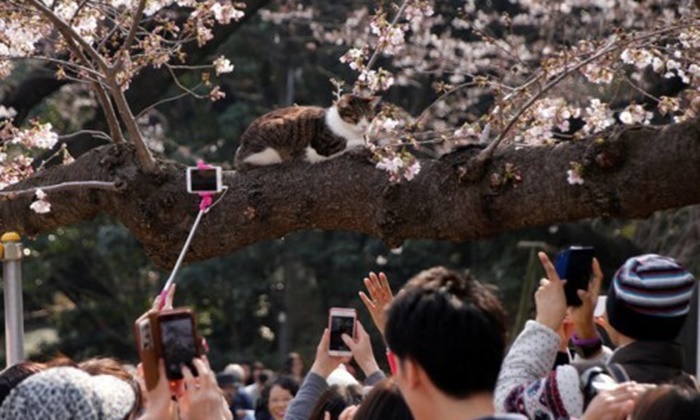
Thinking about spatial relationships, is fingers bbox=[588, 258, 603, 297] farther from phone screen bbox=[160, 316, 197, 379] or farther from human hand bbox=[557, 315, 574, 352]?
phone screen bbox=[160, 316, 197, 379]

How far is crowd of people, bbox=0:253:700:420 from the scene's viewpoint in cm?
305

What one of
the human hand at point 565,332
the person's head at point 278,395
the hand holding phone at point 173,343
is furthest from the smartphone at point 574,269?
the person's head at point 278,395

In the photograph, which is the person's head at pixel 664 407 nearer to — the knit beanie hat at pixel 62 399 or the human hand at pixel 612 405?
the human hand at pixel 612 405

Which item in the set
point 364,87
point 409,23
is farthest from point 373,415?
point 409,23

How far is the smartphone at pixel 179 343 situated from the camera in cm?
314

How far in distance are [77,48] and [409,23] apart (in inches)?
67.1

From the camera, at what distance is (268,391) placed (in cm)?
827

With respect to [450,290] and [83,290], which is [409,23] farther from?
[83,290]

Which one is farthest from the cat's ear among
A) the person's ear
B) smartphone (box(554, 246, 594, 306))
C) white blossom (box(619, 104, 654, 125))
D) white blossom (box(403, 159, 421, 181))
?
the person's ear

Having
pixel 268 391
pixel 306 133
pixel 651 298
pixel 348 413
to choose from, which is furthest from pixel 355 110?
pixel 651 298

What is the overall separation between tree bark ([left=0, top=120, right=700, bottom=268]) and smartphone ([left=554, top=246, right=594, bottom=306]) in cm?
123

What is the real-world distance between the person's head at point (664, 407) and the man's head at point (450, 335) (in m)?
0.48

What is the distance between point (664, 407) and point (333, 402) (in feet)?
4.82

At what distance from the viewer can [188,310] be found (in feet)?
10.4
